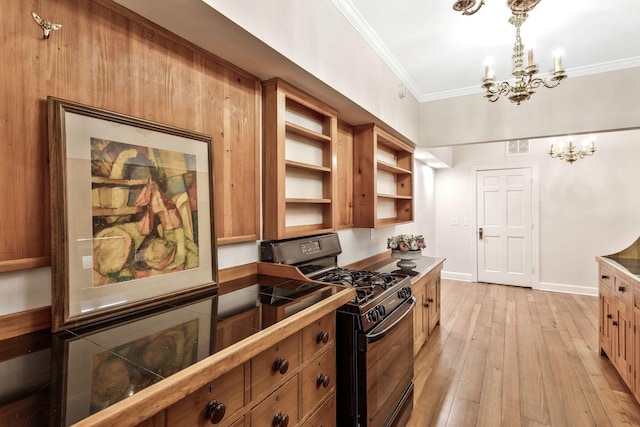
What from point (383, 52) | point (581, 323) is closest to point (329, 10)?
point (383, 52)

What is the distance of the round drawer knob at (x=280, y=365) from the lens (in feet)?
3.60

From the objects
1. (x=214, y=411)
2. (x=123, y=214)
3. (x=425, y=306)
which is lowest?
(x=425, y=306)

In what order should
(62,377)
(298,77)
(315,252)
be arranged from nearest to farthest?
(62,377) < (298,77) < (315,252)

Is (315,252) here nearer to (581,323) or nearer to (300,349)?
(300,349)

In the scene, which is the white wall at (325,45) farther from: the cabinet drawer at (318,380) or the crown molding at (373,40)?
the cabinet drawer at (318,380)

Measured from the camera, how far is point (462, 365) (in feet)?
9.20

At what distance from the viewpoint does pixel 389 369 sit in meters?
1.76

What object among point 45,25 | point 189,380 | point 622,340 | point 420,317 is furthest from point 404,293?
point 45,25

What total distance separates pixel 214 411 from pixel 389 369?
1.17 metres

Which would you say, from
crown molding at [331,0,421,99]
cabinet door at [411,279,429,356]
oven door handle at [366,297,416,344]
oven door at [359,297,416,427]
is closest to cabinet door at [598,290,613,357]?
cabinet door at [411,279,429,356]

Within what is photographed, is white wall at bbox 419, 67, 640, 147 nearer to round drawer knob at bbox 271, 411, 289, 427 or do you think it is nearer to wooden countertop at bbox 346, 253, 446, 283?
wooden countertop at bbox 346, 253, 446, 283

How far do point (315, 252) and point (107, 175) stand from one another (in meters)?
1.32

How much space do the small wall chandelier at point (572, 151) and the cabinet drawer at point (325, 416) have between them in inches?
196

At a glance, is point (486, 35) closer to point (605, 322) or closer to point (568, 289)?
point (605, 322)
